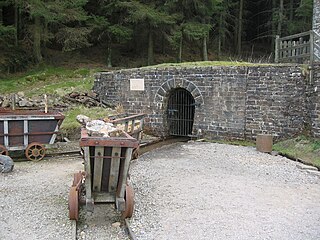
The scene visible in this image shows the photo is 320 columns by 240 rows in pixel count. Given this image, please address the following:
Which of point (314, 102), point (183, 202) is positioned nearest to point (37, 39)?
point (314, 102)

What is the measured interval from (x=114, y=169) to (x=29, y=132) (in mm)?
5348

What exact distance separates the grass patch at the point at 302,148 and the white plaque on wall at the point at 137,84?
5.86 m

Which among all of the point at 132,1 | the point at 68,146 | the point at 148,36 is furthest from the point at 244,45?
the point at 68,146

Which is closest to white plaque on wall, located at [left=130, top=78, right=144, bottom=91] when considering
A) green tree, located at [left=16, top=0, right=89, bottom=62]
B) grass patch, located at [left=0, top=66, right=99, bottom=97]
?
grass patch, located at [left=0, top=66, right=99, bottom=97]

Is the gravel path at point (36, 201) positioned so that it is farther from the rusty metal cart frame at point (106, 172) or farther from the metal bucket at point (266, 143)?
the metal bucket at point (266, 143)

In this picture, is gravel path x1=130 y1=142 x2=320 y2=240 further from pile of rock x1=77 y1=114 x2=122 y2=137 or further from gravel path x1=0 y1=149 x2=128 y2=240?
pile of rock x1=77 y1=114 x2=122 y2=137

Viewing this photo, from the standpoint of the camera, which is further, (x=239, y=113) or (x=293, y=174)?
(x=239, y=113)

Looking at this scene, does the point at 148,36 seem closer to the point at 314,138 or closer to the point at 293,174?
the point at 314,138

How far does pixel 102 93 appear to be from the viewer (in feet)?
55.8

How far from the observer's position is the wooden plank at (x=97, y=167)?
18.6 ft

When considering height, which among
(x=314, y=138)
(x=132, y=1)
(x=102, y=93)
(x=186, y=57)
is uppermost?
(x=132, y=1)

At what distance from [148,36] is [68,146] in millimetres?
12552

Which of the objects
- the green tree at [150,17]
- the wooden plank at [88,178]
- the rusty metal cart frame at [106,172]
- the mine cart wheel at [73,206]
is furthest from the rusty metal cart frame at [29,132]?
the green tree at [150,17]

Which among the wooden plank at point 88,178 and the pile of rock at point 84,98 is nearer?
the wooden plank at point 88,178
